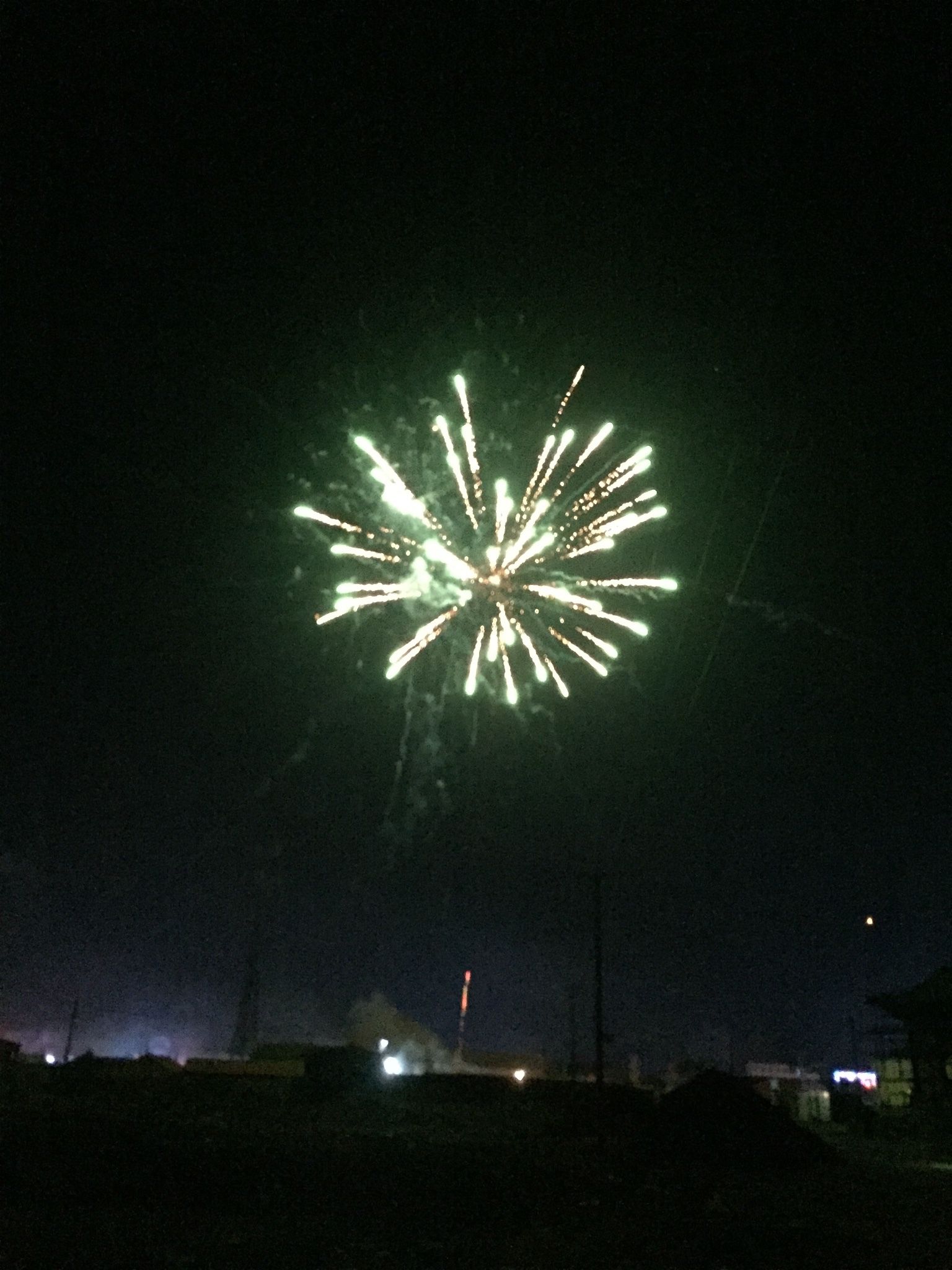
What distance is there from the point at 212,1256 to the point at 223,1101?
16.5 meters

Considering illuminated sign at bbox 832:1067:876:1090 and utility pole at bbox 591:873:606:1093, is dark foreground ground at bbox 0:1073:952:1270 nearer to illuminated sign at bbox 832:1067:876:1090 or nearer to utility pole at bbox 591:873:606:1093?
utility pole at bbox 591:873:606:1093

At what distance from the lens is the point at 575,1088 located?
35031 mm

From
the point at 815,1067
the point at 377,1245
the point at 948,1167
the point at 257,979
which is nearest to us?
the point at 377,1245

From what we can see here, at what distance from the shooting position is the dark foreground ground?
42.7ft

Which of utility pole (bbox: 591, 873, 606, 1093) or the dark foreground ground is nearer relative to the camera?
the dark foreground ground

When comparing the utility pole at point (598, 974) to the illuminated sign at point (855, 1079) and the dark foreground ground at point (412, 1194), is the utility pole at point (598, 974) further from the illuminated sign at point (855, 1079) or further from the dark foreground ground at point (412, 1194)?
the illuminated sign at point (855, 1079)

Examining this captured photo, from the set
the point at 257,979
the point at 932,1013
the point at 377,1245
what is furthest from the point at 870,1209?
the point at 257,979

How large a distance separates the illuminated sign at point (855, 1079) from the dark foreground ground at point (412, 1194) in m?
38.8

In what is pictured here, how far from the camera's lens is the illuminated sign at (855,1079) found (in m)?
62.8

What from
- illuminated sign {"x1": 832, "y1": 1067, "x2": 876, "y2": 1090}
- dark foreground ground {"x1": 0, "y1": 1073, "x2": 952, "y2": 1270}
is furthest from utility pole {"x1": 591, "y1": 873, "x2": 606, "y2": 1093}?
illuminated sign {"x1": 832, "y1": 1067, "x2": 876, "y2": 1090}

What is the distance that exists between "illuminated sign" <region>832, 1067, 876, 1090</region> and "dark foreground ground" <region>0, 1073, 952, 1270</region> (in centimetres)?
3875

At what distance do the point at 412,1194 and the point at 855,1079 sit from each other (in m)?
56.2

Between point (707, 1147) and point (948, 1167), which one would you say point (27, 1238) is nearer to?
point (707, 1147)

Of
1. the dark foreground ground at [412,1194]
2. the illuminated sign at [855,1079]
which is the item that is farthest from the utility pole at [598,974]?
the illuminated sign at [855,1079]
